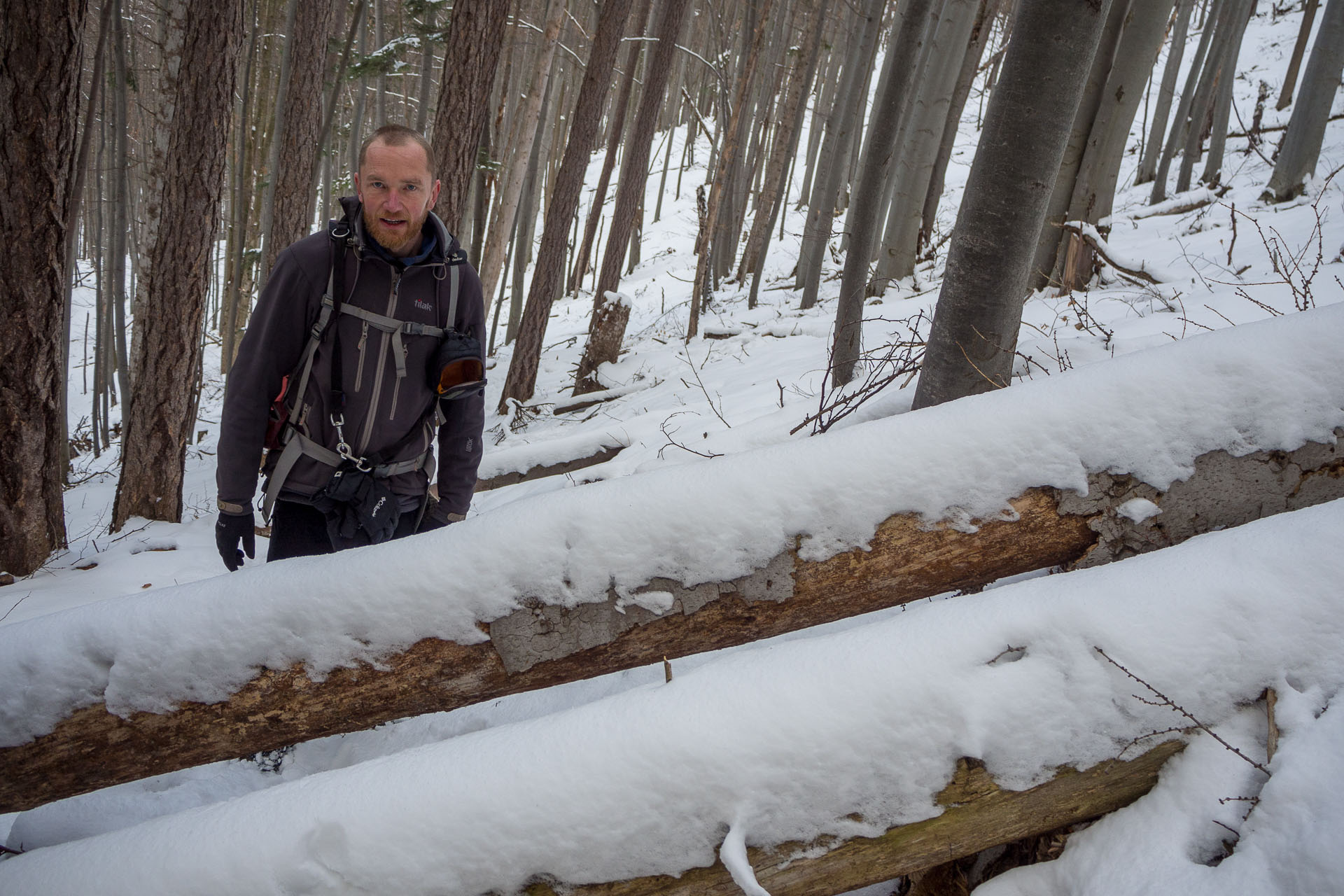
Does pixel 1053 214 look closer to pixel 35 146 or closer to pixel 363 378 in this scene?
pixel 363 378

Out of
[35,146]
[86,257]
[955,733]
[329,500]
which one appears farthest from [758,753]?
[86,257]

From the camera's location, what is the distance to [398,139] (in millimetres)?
2219

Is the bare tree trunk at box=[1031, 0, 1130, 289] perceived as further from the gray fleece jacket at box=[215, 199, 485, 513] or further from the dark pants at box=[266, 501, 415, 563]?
the dark pants at box=[266, 501, 415, 563]

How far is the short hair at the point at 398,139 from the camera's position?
87.1 inches

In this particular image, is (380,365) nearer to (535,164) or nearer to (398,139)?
(398,139)

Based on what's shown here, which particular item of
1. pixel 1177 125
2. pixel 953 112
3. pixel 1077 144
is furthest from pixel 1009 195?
pixel 1177 125

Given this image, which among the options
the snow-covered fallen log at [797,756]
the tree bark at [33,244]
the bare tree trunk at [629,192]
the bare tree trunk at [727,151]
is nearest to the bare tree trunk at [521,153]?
the bare tree trunk at [629,192]

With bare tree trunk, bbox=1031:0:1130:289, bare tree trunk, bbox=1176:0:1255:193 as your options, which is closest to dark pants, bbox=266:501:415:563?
bare tree trunk, bbox=1031:0:1130:289

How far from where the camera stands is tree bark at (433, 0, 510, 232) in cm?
567

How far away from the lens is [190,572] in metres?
4.12

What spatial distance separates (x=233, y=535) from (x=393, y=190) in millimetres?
1223

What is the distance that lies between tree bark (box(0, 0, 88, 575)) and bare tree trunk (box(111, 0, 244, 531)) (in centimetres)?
99

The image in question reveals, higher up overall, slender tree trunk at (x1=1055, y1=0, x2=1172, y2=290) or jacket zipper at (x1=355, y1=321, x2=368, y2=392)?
slender tree trunk at (x1=1055, y1=0, x2=1172, y2=290)

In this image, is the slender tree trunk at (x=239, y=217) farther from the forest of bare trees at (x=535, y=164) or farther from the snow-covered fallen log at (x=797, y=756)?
the snow-covered fallen log at (x=797, y=756)
